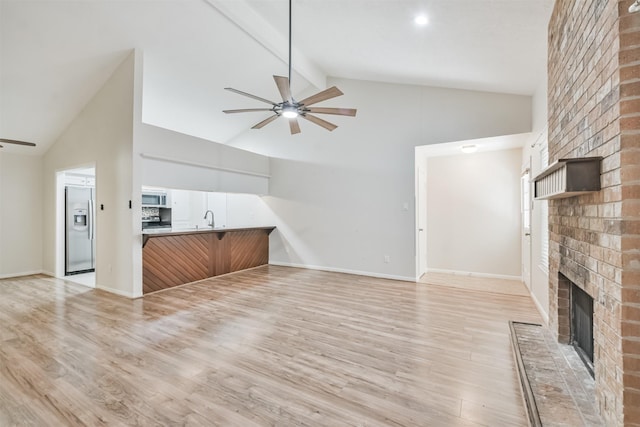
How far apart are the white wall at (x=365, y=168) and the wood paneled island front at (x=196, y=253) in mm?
660

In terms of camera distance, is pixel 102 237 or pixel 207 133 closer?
pixel 102 237

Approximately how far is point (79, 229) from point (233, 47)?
15.4ft

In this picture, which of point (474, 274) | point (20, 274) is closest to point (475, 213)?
point (474, 274)

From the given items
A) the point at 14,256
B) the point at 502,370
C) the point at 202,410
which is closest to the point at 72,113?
the point at 14,256

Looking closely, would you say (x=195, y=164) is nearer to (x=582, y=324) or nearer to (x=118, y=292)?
(x=118, y=292)

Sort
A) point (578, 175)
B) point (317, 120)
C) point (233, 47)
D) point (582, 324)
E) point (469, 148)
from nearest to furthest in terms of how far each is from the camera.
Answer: point (578, 175) < point (582, 324) < point (317, 120) < point (233, 47) < point (469, 148)

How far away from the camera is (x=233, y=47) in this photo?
4656 millimetres

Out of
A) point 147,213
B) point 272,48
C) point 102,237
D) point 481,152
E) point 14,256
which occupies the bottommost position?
point 14,256

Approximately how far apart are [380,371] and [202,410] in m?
1.30

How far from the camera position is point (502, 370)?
2301 mm

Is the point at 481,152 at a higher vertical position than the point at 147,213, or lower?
higher

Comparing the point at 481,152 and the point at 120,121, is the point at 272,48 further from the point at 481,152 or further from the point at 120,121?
the point at 481,152

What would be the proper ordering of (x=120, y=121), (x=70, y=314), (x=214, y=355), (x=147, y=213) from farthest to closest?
(x=147, y=213) < (x=120, y=121) < (x=70, y=314) < (x=214, y=355)

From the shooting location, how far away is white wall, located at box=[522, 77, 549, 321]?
3.44 m
